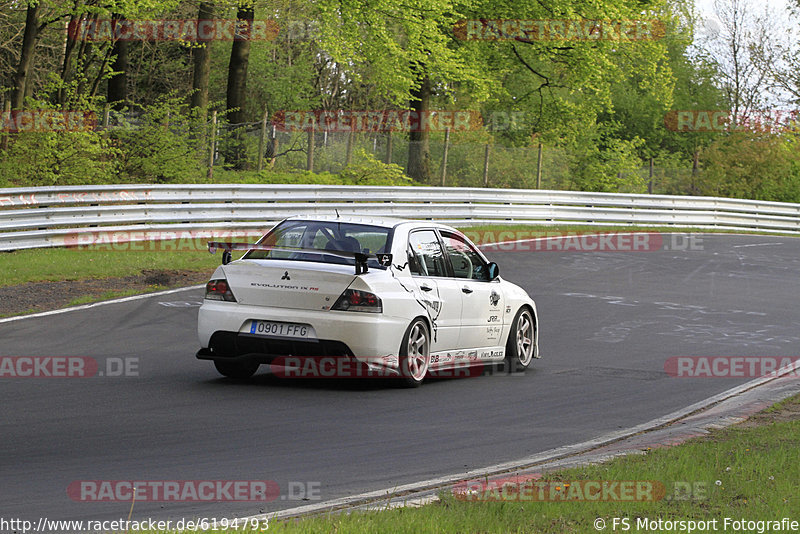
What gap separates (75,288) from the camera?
16406 millimetres

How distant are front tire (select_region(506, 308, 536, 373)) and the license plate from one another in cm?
304

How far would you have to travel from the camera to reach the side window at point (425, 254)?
430 inches

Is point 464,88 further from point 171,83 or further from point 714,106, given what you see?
point 714,106

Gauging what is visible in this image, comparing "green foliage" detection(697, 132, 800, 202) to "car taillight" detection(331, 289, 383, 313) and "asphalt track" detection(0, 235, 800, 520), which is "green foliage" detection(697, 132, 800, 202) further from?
"car taillight" detection(331, 289, 383, 313)

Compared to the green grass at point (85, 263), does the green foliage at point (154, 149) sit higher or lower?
higher

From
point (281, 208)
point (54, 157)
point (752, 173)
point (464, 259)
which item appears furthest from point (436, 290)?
point (752, 173)

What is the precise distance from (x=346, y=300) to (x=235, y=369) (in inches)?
58.0

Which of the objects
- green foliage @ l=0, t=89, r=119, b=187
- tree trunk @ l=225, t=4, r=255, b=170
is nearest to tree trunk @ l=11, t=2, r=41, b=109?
green foliage @ l=0, t=89, r=119, b=187

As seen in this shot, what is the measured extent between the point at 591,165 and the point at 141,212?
25252 millimetres

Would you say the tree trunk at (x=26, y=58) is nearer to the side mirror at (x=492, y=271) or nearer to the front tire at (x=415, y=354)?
the side mirror at (x=492, y=271)

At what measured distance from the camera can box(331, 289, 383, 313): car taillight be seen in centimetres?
998

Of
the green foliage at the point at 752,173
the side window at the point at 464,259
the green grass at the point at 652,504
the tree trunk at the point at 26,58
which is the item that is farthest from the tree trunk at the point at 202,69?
the green grass at the point at 652,504

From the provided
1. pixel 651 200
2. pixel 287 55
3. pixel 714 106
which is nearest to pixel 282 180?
pixel 651 200

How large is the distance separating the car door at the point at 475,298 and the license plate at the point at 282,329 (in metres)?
2.02
